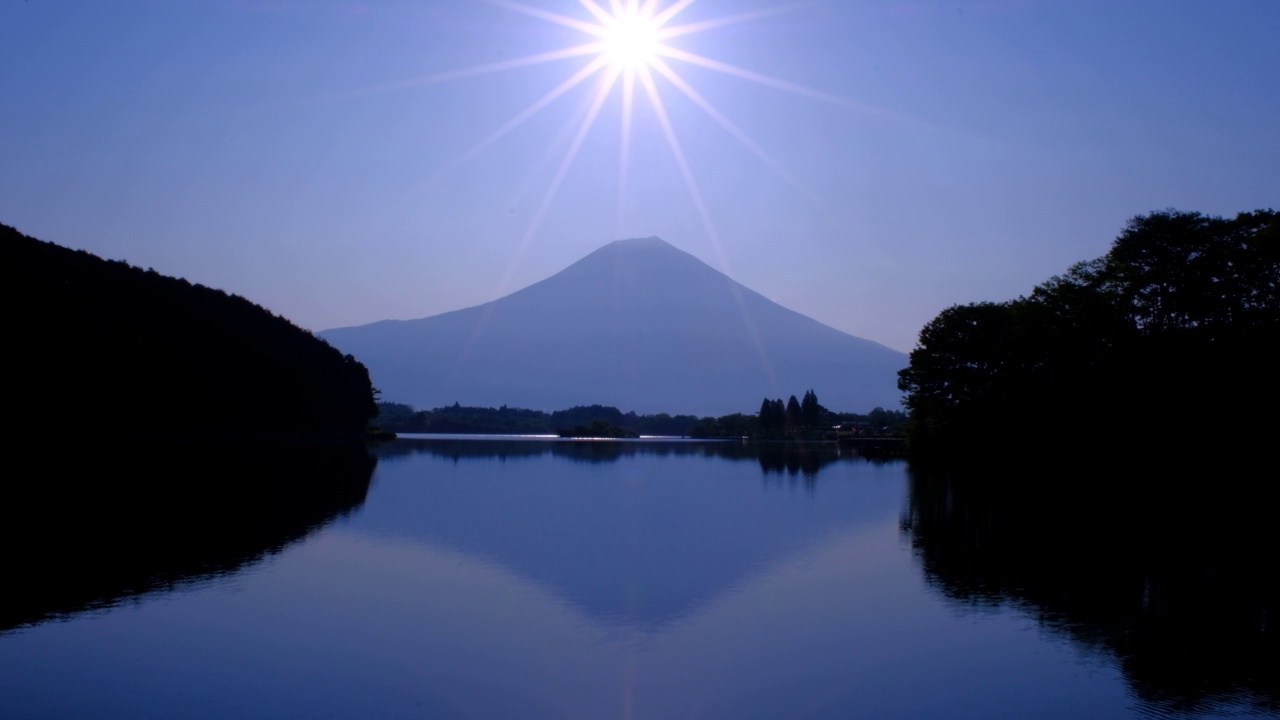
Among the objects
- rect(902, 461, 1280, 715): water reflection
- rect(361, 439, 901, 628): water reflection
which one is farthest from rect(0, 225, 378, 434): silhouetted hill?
rect(902, 461, 1280, 715): water reflection

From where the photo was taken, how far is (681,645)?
29.3 feet

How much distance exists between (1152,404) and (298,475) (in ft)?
89.2

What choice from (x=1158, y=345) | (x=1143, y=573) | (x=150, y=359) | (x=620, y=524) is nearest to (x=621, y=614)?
(x=1143, y=573)

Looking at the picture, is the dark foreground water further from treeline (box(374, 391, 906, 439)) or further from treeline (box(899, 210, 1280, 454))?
treeline (box(374, 391, 906, 439))

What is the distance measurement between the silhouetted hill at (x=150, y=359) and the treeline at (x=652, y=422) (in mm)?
24814

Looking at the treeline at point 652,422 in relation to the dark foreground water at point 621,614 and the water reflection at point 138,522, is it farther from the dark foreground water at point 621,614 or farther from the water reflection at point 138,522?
the dark foreground water at point 621,614

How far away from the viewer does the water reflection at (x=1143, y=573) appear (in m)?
8.33

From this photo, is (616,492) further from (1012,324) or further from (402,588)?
(1012,324)

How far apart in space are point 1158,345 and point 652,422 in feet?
320

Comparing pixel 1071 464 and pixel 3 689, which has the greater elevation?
pixel 1071 464

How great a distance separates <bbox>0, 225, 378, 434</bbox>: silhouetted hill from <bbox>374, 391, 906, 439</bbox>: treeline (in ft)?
81.4

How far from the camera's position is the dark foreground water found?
7430 millimetres

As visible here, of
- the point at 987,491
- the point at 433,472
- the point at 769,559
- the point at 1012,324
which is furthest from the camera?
the point at 1012,324

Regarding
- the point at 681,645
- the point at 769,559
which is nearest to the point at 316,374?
the point at 769,559
